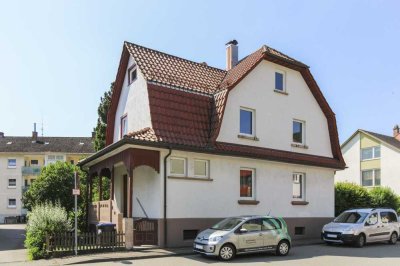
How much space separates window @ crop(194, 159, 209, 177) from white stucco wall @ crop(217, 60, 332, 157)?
1400 mm

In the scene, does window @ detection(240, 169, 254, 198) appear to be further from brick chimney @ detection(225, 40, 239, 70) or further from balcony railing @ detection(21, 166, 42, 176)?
balcony railing @ detection(21, 166, 42, 176)

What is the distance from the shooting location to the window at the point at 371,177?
158 ft

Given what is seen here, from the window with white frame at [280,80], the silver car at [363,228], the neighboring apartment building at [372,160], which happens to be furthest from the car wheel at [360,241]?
the neighboring apartment building at [372,160]

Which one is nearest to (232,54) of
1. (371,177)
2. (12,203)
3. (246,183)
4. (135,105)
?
(135,105)

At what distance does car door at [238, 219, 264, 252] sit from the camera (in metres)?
14.8

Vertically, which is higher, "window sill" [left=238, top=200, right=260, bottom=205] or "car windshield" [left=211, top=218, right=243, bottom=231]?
"window sill" [left=238, top=200, right=260, bottom=205]

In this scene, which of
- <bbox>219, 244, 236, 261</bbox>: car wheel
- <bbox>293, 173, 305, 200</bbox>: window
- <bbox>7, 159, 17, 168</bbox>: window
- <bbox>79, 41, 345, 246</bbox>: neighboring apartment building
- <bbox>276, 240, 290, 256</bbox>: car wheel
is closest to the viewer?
<bbox>219, 244, 236, 261</bbox>: car wheel

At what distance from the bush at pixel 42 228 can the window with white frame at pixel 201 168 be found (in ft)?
17.9

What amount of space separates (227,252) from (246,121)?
324 inches

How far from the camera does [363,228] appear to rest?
18.8 meters

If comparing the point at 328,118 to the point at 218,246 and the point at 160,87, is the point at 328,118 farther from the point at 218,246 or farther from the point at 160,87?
the point at 218,246

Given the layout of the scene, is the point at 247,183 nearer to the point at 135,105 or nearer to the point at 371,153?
the point at 135,105

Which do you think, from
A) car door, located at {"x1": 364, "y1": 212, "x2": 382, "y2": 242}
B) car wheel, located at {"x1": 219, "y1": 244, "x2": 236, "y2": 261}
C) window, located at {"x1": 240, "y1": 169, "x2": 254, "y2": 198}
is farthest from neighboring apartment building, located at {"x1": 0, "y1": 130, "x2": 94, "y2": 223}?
car wheel, located at {"x1": 219, "y1": 244, "x2": 236, "y2": 261}

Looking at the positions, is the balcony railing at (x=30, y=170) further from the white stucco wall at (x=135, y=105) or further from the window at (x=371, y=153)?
the white stucco wall at (x=135, y=105)
